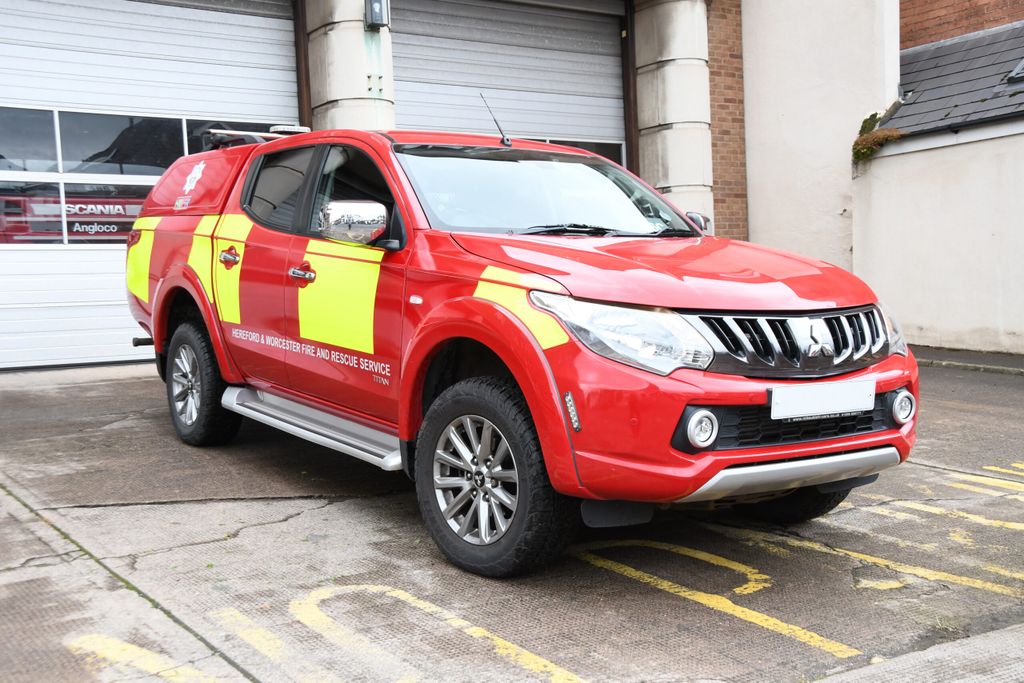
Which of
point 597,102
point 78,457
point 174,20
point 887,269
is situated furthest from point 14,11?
point 887,269

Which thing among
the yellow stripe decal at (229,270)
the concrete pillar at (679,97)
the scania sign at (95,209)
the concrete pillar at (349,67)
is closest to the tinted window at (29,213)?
the scania sign at (95,209)

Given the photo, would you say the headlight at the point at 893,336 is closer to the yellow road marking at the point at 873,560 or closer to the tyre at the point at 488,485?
the yellow road marking at the point at 873,560

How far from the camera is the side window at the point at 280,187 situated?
18.5ft

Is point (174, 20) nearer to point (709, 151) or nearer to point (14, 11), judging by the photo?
point (14, 11)

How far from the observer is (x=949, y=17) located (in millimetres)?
15055

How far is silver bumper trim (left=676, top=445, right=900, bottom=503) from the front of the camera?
12.1 feet

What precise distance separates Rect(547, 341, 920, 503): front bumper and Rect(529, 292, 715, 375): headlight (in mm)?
36

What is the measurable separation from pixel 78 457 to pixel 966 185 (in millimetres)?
9859

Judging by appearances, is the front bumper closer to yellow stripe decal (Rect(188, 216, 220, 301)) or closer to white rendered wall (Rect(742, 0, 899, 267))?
yellow stripe decal (Rect(188, 216, 220, 301))

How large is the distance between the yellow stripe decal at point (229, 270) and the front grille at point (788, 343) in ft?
9.99

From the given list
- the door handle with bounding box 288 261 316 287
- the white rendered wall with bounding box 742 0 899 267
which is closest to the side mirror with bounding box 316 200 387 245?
the door handle with bounding box 288 261 316 287

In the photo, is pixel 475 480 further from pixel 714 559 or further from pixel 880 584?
pixel 880 584

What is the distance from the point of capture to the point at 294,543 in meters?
4.66

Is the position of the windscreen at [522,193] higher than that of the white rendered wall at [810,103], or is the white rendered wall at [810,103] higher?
the white rendered wall at [810,103]
